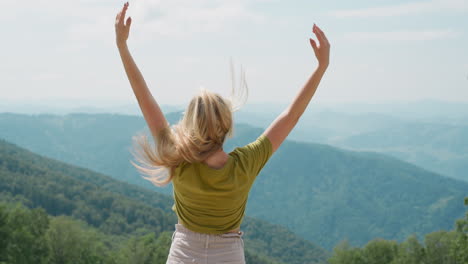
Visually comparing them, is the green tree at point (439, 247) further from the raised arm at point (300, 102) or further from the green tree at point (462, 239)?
the raised arm at point (300, 102)

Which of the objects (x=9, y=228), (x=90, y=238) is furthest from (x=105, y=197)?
(x=9, y=228)

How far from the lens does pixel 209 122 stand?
7.73ft

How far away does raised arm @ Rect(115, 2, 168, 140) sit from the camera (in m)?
2.56

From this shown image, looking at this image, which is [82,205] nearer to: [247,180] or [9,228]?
[9,228]

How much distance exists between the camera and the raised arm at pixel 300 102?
2.73m

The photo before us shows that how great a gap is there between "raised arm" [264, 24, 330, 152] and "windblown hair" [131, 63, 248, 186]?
333 mm

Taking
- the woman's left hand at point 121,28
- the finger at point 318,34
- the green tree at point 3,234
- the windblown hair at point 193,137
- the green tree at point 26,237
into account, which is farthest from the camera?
the green tree at point 26,237

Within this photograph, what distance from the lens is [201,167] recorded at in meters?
2.51

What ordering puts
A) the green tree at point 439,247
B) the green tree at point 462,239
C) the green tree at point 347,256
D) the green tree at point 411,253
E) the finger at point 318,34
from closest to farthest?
the finger at point 318,34 < the green tree at point 462,239 < the green tree at point 411,253 < the green tree at point 439,247 < the green tree at point 347,256

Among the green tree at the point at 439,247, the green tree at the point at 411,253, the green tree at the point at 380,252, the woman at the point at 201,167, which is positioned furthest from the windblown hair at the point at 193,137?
the green tree at the point at 380,252

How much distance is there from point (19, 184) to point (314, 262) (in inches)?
3008

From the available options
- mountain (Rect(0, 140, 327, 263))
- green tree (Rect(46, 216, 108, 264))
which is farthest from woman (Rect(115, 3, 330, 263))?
mountain (Rect(0, 140, 327, 263))

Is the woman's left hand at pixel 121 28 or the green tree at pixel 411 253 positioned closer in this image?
the woman's left hand at pixel 121 28

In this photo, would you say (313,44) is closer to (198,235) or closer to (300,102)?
(300,102)
